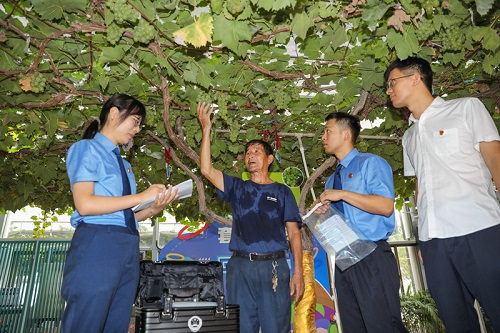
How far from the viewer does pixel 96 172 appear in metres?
2.00

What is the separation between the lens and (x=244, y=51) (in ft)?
9.39

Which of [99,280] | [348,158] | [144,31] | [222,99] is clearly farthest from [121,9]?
[348,158]

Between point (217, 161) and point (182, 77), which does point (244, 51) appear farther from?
point (217, 161)

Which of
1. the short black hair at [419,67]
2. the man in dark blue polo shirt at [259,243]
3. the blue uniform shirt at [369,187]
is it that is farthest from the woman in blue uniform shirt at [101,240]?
A: the short black hair at [419,67]

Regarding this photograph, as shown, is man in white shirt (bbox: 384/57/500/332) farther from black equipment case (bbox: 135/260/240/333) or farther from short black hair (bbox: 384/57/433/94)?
black equipment case (bbox: 135/260/240/333)

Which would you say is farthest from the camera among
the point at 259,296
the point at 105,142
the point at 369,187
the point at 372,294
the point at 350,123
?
the point at 350,123

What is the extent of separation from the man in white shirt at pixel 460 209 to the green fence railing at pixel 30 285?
6.80 meters

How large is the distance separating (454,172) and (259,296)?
1668mm

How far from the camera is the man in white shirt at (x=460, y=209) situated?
73.1 inches

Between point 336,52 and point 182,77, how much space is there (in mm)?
1410

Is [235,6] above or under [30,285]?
above

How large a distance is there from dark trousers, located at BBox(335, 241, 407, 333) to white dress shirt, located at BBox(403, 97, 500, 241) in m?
0.35

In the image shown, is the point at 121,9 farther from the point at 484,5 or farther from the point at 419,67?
the point at 484,5

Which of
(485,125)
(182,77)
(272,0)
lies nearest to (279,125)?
(182,77)
